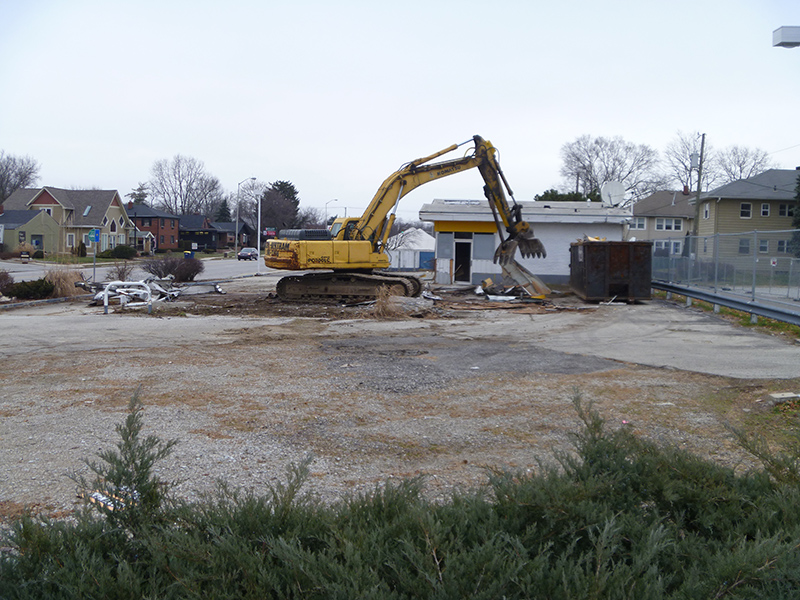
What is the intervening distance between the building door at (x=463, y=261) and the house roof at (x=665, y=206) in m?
39.0

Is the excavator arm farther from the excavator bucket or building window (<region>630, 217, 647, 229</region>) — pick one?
building window (<region>630, 217, 647, 229</region>)

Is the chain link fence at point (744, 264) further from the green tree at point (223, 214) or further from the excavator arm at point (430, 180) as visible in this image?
the green tree at point (223, 214)

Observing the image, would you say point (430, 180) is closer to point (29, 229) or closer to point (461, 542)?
point (461, 542)

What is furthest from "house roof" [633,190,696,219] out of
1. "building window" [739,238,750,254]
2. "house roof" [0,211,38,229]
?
"house roof" [0,211,38,229]

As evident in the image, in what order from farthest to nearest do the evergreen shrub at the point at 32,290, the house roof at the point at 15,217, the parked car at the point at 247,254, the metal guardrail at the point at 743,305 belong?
the parked car at the point at 247,254 < the house roof at the point at 15,217 < the evergreen shrub at the point at 32,290 < the metal guardrail at the point at 743,305

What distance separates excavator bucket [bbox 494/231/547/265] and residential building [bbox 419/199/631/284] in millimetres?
7621

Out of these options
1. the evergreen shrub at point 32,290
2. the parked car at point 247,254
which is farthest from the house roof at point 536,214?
the parked car at point 247,254

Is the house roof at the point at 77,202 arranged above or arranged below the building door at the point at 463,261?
above

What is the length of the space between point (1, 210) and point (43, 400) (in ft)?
269

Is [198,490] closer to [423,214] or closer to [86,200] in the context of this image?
[423,214]

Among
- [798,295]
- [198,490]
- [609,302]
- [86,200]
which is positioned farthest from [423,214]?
[86,200]

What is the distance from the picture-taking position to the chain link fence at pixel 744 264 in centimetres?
1430

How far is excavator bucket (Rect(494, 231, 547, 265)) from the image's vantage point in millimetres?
23625

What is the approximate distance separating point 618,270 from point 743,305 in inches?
255
